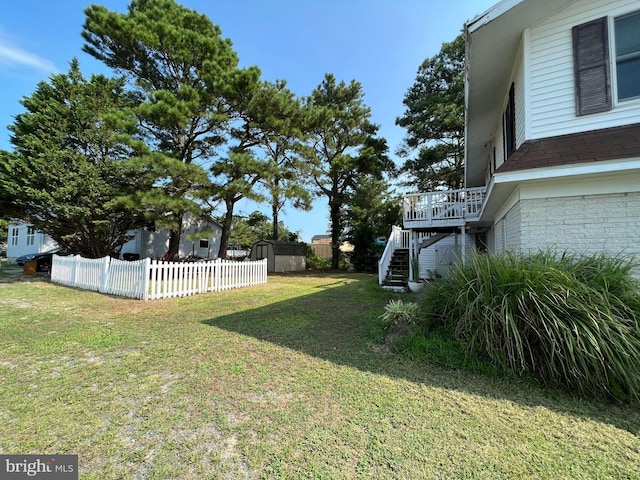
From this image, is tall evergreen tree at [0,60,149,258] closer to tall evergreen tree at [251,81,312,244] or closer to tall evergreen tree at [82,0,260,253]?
tall evergreen tree at [82,0,260,253]

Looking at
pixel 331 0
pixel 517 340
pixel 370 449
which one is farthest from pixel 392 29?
Answer: pixel 370 449

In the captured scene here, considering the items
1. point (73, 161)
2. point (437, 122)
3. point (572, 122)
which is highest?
point (437, 122)

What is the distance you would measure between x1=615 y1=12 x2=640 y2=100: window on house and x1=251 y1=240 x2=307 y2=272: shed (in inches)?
710

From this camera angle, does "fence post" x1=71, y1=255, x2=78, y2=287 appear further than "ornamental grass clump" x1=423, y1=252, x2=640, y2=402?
Yes

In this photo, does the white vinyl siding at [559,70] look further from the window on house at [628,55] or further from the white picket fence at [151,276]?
the white picket fence at [151,276]

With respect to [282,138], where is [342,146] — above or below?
above

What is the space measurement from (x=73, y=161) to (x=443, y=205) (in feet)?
49.3

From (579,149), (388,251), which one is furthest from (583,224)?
(388,251)

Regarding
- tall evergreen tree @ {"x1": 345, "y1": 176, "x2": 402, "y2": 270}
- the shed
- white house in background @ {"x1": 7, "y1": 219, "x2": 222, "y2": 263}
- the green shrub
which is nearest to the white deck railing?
the green shrub

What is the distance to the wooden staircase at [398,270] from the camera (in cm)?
1049

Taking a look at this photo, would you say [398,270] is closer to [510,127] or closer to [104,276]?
[510,127]

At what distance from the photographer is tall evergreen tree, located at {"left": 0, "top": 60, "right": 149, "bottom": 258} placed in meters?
11.3

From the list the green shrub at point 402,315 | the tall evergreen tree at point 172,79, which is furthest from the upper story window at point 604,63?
the tall evergreen tree at point 172,79

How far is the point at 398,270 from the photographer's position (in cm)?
1209
